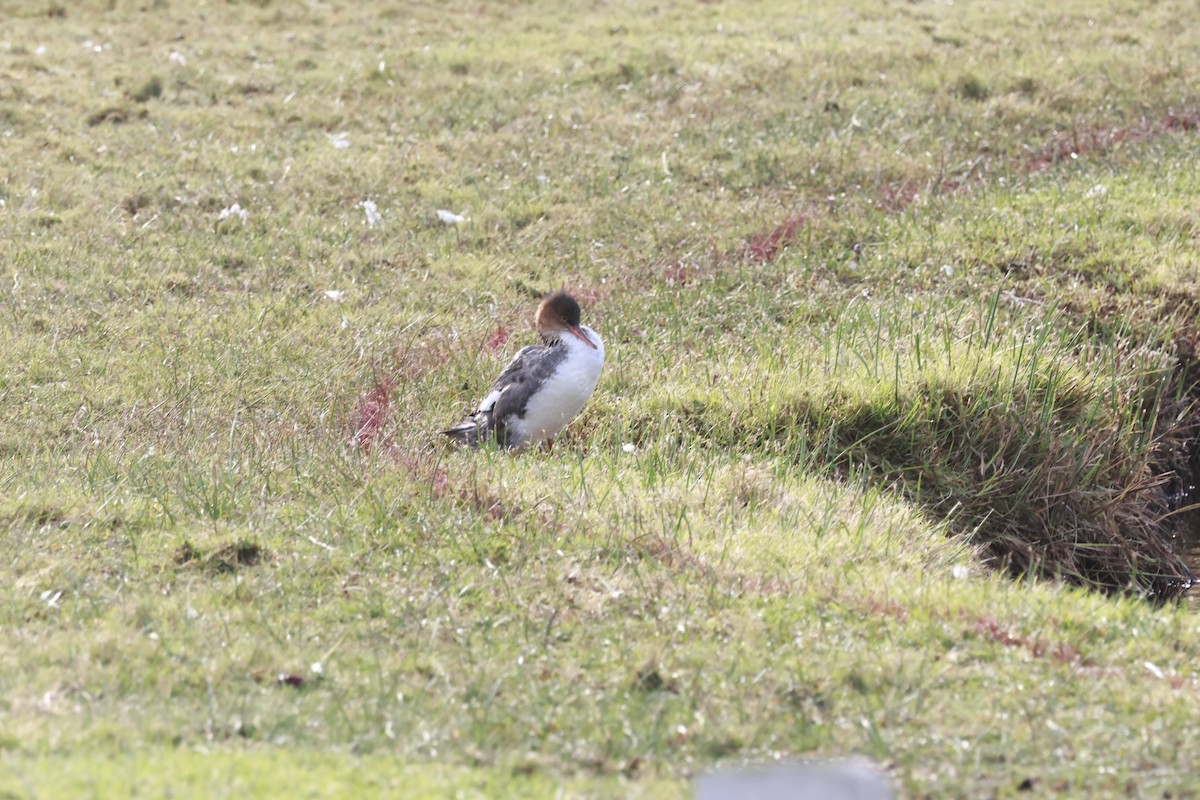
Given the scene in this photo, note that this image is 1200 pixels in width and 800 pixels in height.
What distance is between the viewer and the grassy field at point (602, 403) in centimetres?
521

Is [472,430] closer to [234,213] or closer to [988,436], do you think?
[988,436]

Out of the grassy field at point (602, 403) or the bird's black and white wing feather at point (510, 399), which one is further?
A: the bird's black and white wing feather at point (510, 399)

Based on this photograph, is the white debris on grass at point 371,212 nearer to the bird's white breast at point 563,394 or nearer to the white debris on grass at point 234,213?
the white debris on grass at point 234,213

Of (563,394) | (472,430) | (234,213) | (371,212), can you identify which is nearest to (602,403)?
(563,394)

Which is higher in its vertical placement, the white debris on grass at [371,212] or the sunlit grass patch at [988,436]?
the white debris on grass at [371,212]

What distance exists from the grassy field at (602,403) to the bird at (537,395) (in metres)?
0.36

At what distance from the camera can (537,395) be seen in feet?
28.8

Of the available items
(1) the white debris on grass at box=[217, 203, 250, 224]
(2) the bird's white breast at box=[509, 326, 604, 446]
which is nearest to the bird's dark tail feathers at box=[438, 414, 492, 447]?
(2) the bird's white breast at box=[509, 326, 604, 446]

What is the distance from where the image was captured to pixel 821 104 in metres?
16.7

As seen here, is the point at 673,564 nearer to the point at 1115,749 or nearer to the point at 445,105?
the point at 1115,749

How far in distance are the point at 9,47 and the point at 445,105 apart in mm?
6427

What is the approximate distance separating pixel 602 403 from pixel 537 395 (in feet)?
3.54

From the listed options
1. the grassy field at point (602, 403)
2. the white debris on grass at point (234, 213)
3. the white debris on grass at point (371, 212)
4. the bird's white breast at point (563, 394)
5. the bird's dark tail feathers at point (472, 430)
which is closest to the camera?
the grassy field at point (602, 403)

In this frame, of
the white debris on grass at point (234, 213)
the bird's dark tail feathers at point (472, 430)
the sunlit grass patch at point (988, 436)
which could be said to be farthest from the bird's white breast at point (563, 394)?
the white debris on grass at point (234, 213)
